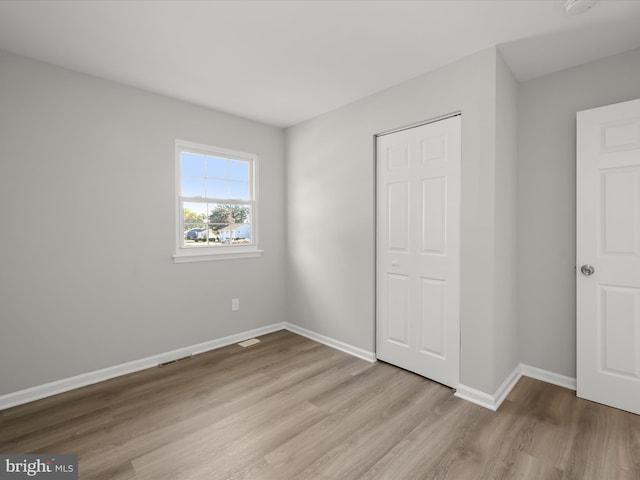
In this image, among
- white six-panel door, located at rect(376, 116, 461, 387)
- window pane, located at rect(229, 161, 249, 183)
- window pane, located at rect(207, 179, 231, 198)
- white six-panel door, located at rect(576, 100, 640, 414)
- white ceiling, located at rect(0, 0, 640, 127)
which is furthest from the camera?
window pane, located at rect(229, 161, 249, 183)

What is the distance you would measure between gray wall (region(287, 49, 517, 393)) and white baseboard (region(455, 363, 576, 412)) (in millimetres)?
62

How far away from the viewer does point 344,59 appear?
2461 millimetres

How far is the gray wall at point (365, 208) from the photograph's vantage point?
7.67 feet

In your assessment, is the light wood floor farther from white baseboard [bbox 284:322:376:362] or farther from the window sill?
the window sill

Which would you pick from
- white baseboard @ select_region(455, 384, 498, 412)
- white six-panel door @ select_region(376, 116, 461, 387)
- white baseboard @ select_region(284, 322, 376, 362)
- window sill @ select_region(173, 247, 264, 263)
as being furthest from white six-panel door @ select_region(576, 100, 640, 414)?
window sill @ select_region(173, 247, 264, 263)

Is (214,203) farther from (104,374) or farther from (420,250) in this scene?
(420,250)

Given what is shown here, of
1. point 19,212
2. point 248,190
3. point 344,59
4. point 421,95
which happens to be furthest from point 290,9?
point 19,212

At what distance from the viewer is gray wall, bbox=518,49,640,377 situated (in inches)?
101

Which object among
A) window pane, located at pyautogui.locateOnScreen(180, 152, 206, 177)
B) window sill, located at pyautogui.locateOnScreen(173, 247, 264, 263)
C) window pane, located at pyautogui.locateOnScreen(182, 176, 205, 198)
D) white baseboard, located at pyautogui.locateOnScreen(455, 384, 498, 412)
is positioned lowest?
white baseboard, located at pyautogui.locateOnScreen(455, 384, 498, 412)

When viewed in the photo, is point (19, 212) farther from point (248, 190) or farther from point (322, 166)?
point (322, 166)

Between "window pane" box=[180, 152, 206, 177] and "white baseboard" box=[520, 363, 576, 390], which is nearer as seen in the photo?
"white baseboard" box=[520, 363, 576, 390]

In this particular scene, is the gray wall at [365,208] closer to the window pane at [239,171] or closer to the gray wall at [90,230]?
the window pane at [239,171]

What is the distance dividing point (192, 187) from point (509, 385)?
3517 millimetres

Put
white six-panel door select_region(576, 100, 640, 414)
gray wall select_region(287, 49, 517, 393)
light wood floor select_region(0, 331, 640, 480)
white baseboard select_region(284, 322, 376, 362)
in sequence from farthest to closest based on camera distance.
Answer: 1. white baseboard select_region(284, 322, 376, 362)
2. gray wall select_region(287, 49, 517, 393)
3. white six-panel door select_region(576, 100, 640, 414)
4. light wood floor select_region(0, 331, 640, 480)
